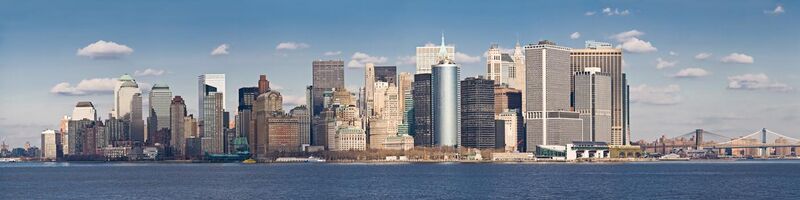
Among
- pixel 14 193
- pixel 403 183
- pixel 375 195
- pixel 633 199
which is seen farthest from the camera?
pixel 403 183

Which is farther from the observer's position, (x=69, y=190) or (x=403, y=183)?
(x=403, y=183)

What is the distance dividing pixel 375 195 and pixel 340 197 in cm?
390

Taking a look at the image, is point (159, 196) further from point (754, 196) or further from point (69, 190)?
point (754, 196)

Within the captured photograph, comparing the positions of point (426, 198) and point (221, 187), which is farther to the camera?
point (221, 187)

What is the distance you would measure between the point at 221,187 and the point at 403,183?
19.5m

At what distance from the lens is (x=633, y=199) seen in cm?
10519

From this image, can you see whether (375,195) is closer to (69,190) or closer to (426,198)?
(426,198)

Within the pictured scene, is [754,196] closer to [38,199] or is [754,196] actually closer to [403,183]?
[403,183]

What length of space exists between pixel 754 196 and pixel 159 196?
1897 inches

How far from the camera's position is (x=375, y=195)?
368 ft

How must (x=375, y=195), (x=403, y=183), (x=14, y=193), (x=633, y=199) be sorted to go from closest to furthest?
(x=633, y=199)
(x=375, y=195)
(x=14, y=193)
(x=403, y=183)

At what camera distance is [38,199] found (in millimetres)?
111000

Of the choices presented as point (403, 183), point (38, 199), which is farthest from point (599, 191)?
point (38, 199)

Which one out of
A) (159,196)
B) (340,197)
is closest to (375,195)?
(340,197)
